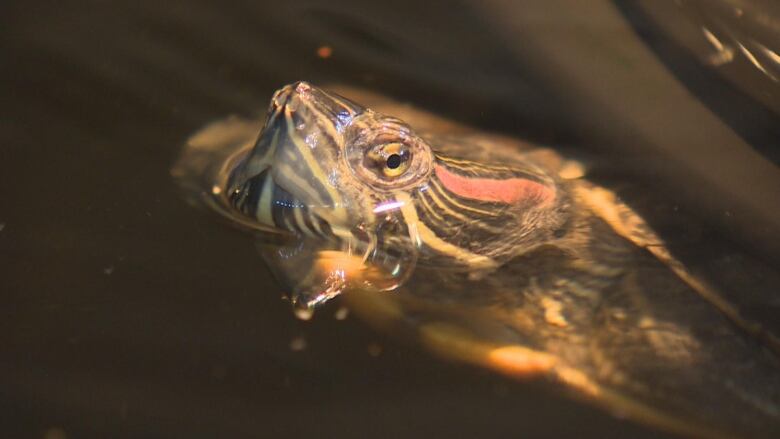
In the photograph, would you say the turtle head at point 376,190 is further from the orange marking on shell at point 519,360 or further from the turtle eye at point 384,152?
the orange marking on shell at point 519,360

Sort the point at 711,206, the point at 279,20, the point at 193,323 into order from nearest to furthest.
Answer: the point at 193,323 < the point at 711,206 < the point at 279,20

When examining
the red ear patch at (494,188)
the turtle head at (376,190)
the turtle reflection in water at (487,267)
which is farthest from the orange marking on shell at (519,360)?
the red ear patch at (494,188)

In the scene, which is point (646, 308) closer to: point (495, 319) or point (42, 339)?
point (495, 319)

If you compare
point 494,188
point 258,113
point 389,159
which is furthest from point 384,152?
point 258,113

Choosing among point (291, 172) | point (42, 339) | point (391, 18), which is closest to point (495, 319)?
point (291, 172)

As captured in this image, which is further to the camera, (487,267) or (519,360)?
(487,267)

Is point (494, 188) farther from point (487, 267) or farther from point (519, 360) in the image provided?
point (519, 360)

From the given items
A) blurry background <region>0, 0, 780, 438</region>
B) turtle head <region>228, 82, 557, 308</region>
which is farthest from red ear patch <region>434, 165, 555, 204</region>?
blurry background <region>0, 0, 780, 438</region>
